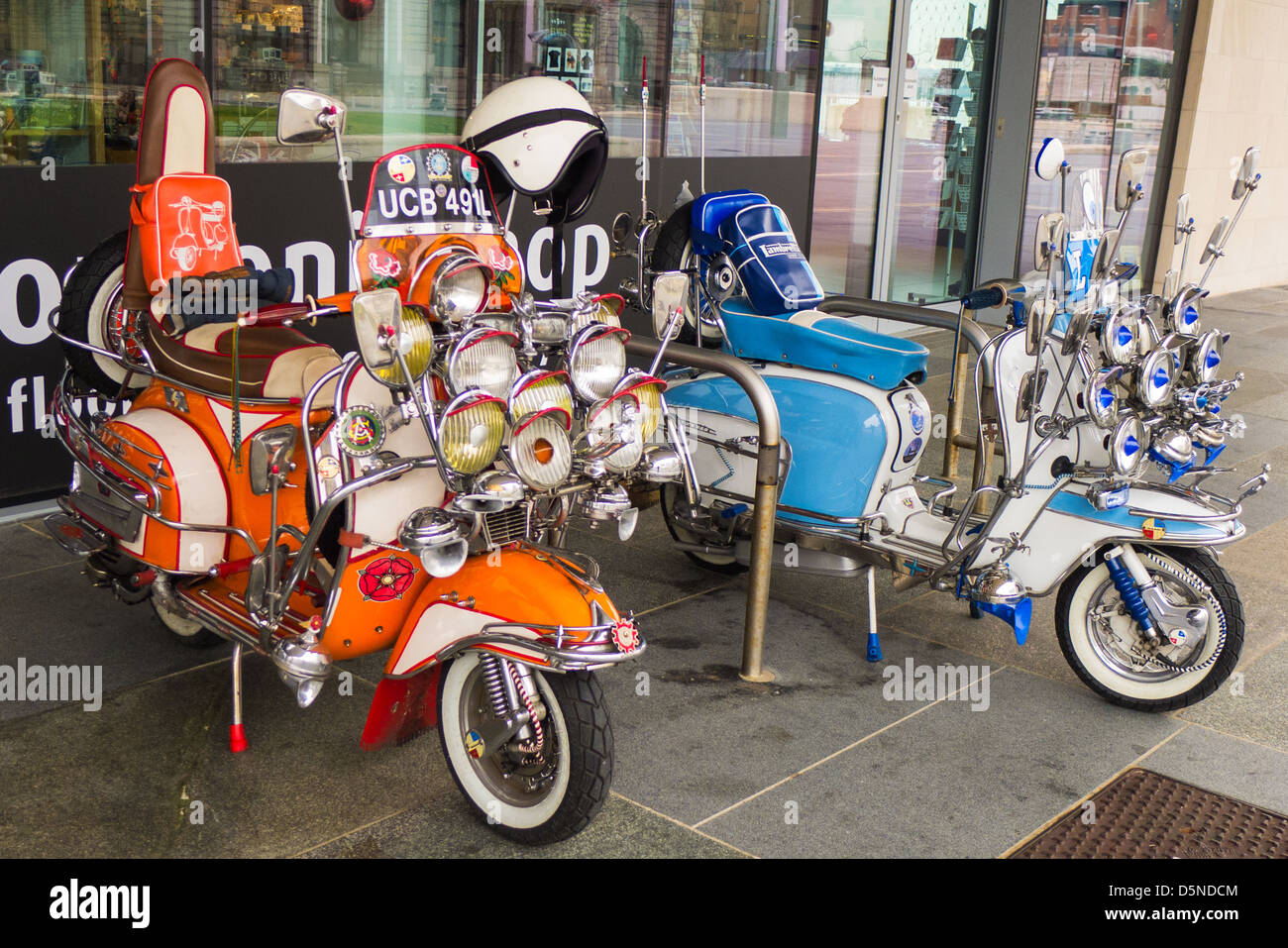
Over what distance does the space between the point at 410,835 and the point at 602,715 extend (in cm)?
56

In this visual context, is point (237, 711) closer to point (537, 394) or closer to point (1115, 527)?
point (537, 394)

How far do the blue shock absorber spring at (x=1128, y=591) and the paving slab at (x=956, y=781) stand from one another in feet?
1.00

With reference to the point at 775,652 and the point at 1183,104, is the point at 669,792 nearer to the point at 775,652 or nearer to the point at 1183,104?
the point at 775,652

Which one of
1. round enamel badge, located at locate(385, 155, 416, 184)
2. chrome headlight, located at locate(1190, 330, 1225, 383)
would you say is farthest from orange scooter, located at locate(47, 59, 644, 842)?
chrome headlight, located at locate(1190, 330, 1225, 383)

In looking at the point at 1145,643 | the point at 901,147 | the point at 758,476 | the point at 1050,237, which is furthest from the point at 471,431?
the point at 901,147

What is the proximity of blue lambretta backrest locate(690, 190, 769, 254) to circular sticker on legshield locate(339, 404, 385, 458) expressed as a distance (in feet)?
6.11

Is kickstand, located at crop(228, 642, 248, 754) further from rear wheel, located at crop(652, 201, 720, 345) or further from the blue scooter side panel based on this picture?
rear wheel, located at crop(652, 201, 720, 345)

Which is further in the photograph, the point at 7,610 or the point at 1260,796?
the point at 7,610

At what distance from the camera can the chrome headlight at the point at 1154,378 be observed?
3.62m

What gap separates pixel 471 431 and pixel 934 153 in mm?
7564

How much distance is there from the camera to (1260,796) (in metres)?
3.31

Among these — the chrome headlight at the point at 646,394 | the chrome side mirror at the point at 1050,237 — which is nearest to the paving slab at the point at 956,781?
the chrome headlight at the point at 646,394

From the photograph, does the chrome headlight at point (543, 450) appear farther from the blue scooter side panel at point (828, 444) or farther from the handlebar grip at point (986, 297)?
the handlebar grip at point (986, 297)
